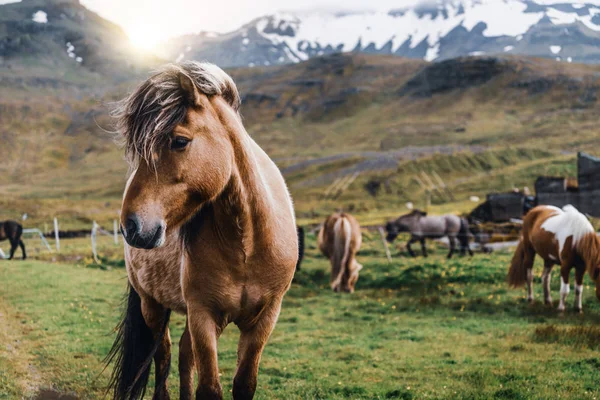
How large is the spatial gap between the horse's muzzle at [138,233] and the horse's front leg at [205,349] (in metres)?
0.87

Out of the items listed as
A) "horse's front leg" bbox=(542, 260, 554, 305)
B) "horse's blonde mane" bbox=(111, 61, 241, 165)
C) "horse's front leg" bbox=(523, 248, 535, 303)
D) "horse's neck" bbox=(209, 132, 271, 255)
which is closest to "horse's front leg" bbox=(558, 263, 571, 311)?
"horse's front leg" bbox=(542, 260, 554, 305)

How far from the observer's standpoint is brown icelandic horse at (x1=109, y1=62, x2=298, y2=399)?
9.05ft

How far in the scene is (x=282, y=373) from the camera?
7.24m

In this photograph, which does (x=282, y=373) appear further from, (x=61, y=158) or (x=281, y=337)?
(x=61, y=158)

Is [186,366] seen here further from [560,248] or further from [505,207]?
[505,207]

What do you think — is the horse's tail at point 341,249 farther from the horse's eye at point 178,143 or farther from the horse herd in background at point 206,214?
the horse's eye at point 178,143

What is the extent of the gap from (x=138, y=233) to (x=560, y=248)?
1057 cm

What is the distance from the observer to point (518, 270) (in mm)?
12266

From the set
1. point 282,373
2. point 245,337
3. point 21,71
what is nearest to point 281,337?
point 282,373

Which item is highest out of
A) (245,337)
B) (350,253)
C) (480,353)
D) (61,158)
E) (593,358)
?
(245,337)

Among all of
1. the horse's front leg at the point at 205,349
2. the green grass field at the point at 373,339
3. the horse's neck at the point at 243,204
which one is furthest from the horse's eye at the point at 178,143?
the green grass field at the point at 373,339

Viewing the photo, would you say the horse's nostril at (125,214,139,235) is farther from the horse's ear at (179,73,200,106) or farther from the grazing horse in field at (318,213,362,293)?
the grazing horse in field at (318,213,362,293)

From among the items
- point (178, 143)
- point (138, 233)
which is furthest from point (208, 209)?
point (138, 233)

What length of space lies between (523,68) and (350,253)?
165453 millimetres
